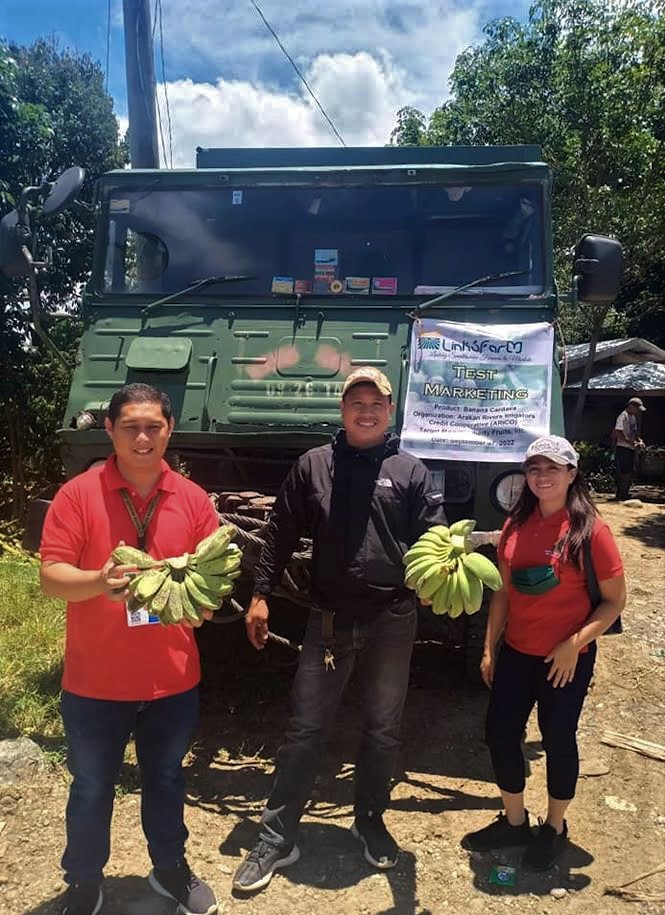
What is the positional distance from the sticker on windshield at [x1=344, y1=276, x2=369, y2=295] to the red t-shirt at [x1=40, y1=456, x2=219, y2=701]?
2.39m

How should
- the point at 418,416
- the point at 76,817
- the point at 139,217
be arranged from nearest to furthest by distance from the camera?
1. the point at 76,817
2. the point at 418,416
3. the point at 139,217

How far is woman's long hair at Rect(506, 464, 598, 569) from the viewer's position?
2.87 m

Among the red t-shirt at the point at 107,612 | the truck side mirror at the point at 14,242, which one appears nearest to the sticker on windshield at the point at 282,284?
the truck side mirror at the point at 14,242

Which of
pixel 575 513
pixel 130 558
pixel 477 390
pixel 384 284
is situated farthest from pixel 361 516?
pixel 384 284

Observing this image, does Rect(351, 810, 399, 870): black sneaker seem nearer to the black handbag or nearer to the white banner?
the black handbag

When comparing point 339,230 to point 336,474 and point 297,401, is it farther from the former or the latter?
point 336,474

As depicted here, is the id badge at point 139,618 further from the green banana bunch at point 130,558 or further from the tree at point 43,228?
the tree at point 43,228

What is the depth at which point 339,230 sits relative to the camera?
15.3ft

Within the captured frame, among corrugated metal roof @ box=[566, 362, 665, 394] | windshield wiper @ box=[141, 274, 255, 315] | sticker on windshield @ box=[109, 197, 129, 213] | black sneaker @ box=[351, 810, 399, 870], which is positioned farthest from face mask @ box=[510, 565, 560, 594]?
corrugated metal roof @ box=[566, 362, 665, 394]

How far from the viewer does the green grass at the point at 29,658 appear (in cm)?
406

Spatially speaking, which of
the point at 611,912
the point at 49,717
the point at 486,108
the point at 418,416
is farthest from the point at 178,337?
the point at 486,108

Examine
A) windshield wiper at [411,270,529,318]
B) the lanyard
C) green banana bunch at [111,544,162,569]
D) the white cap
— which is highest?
windshield wiper at [411,270,529,318]

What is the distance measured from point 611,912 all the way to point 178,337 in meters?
3.46

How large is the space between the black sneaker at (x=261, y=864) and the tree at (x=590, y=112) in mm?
11789
